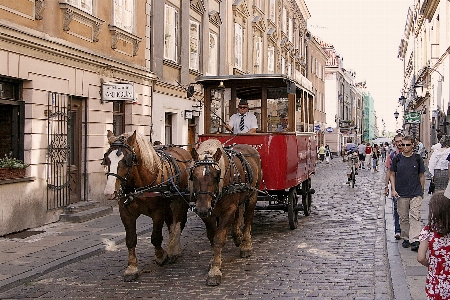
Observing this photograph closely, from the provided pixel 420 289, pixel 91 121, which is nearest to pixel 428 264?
pixel 420 289

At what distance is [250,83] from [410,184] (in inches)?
141

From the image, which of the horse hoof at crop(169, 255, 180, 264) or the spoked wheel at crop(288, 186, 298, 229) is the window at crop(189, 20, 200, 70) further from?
the horse hoof at crop(169, 255, 180, 264)

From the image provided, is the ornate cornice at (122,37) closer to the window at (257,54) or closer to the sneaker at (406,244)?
the sneaker at (406,244)

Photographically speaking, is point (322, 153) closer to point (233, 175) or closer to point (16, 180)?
point (16, 180)

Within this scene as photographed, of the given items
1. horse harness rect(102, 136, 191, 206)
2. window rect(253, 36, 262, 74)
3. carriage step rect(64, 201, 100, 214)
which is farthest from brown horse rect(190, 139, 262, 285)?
window rect(253, 36, 262, 74)

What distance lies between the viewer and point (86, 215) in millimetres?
12438

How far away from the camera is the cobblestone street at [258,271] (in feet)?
22.0

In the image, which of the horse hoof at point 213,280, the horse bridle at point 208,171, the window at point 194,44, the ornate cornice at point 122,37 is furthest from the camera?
the window at point 194,44

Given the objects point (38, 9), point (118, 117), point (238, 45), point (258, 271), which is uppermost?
point (238, 45)

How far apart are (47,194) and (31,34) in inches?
126

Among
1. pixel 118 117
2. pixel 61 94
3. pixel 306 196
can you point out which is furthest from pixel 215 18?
pixel 306 196

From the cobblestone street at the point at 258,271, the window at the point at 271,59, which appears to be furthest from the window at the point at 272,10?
the cobblestone street at the point at 258,271

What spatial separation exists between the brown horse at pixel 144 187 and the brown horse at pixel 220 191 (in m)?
0.52

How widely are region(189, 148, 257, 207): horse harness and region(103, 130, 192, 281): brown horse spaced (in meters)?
0.58
